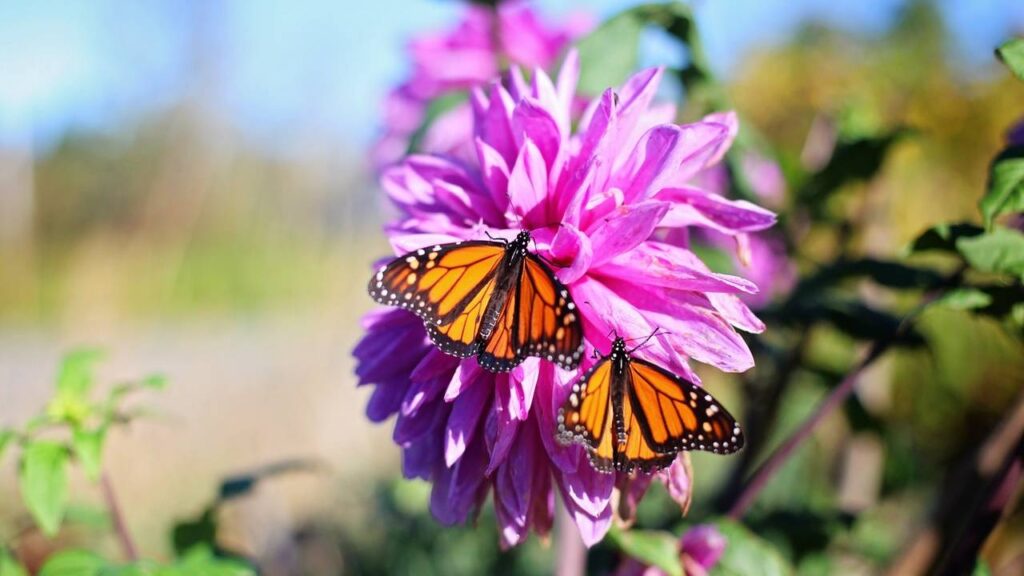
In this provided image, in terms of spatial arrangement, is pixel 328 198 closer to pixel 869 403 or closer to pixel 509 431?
pixel 869 403

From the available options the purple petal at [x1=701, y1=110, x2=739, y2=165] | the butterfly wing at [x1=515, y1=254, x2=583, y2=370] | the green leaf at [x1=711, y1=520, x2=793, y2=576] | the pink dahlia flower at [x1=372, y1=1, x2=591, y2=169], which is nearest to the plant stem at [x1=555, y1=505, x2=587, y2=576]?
the green leaf at [x1=711, y1=520, x2=793, y2=576]

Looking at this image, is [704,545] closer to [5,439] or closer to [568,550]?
[568,550]

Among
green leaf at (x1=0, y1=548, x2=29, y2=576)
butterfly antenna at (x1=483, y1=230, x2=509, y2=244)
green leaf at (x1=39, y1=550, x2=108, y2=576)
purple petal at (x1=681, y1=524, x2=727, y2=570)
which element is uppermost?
butterfly antenna at (x1=483, y1=230, x2=509, y2=244)

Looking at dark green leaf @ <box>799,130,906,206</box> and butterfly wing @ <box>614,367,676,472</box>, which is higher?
dark green leaf @ <box>799,130,906,206</box>

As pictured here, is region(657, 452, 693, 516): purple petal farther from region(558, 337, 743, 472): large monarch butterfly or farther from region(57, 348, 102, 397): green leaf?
region(57, 348, 102, 397): green leaf

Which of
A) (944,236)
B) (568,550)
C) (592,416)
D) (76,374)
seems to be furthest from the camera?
(76,374)

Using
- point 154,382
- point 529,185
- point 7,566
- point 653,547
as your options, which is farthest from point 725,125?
point 7,566
